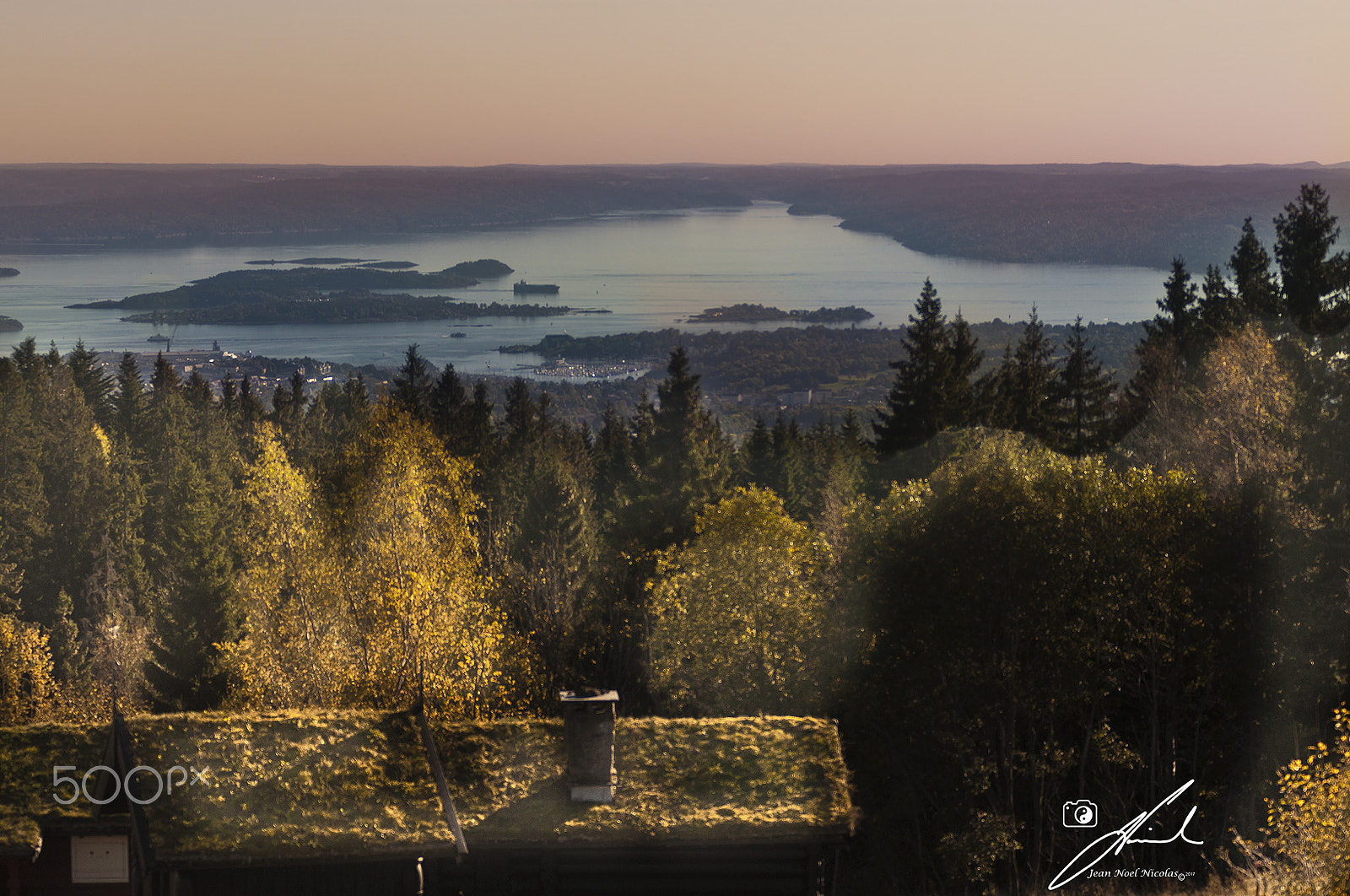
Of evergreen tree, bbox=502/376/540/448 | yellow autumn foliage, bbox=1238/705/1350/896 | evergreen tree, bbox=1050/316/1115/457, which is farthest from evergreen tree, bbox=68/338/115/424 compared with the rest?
yellow autumn foliage, bbox=1238/705/1350/896

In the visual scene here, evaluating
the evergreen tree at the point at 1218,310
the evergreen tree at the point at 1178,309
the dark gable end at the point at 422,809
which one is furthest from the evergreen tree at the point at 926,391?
the dark gable end at the point at 422,809

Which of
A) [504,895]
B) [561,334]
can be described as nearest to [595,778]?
[504,895]

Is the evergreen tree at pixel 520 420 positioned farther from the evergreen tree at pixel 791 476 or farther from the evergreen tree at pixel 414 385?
the evergreen tree at pixel 791 476

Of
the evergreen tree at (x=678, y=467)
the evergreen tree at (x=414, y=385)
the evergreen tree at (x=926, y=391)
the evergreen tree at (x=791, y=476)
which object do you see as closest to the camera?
the evergreen tree at (x=926, y=391)

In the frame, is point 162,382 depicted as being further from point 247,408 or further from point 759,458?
point 759,458
